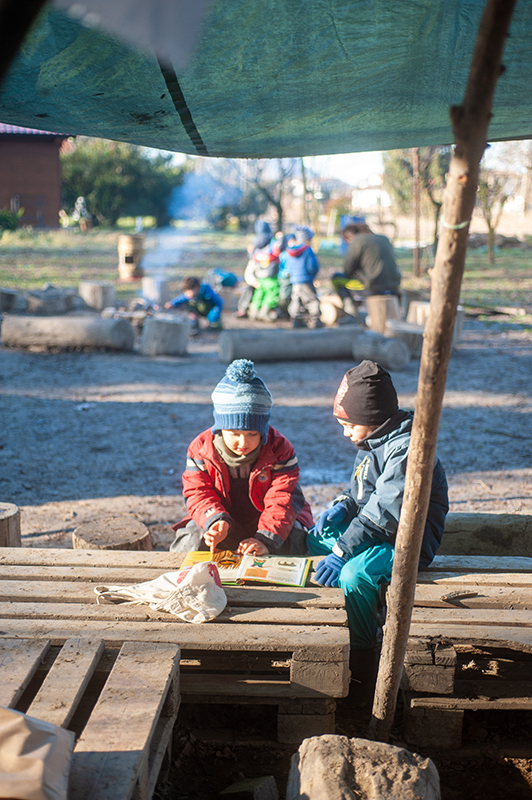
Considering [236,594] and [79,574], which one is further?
[79,574]

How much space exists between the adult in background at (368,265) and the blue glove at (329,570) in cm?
869

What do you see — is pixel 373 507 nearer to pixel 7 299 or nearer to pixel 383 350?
pixel 383 350

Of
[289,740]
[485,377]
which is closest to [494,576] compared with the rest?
[289,740]

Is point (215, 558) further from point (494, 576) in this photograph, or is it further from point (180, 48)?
point (180, 48)

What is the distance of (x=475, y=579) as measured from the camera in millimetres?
2654

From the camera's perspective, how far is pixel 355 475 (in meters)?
3.10

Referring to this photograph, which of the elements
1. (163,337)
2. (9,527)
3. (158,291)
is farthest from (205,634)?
(158,291)

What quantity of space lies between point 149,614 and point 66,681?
1.33ft

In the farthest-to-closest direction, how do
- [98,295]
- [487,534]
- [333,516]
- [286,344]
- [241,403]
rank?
[98,295]
[286,344]
[487,534]
[333,516]
[241,403]

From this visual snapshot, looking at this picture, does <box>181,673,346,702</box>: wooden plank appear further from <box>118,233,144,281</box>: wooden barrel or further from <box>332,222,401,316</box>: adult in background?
<box>118,233,144,281</box>: wooden barrel

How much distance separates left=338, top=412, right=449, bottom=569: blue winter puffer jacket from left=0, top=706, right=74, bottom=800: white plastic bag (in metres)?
1.39

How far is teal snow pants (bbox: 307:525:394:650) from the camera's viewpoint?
8.54 ft

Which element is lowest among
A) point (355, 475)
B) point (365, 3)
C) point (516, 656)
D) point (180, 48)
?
point (516, 656)

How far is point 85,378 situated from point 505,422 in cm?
474
